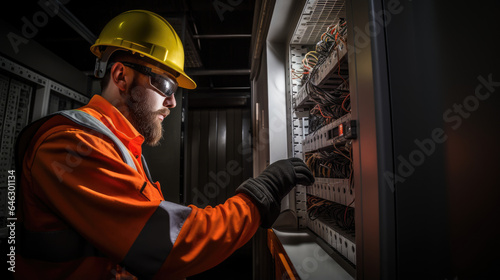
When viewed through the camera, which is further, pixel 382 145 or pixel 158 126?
pixel 158 126

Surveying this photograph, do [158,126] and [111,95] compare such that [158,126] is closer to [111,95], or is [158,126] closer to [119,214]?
[111,95]

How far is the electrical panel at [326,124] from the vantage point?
842 millimetres

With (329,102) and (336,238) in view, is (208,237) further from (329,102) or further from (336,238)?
(329,102)

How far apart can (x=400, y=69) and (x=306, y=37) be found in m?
→ 1.02

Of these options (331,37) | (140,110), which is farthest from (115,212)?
(331,37)

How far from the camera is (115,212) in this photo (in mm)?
602

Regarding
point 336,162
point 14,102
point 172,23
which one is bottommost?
point 336,162

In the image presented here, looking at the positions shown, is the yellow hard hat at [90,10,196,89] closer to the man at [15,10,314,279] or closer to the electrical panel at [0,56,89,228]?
the man at [15,10,314,279]

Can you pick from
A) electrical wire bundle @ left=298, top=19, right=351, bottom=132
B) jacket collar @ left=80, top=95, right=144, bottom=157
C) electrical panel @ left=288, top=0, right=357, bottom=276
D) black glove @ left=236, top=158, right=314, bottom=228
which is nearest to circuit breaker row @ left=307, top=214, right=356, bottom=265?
electrical panel @ left=288, top=0, right=357, bottom=276

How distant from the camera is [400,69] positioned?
49 cm

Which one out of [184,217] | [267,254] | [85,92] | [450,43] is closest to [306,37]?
[450,43]

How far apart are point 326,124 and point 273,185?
46cm

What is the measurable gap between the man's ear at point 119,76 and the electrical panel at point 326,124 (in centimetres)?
90

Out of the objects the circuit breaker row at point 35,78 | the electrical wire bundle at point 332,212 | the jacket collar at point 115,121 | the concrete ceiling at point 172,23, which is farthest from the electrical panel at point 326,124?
the circuit breaker row at point 35,78
